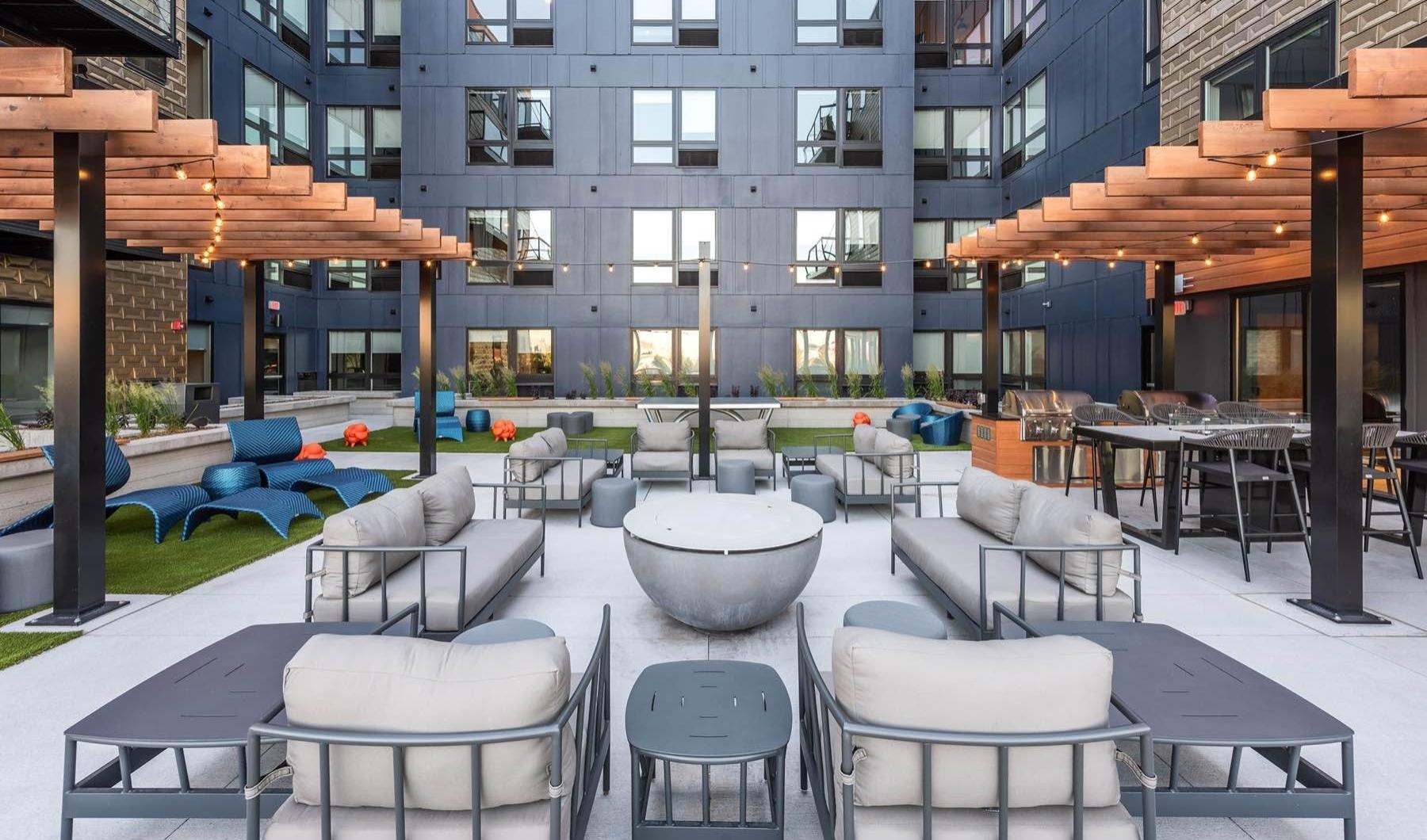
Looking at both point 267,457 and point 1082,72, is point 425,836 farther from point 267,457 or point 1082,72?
point 1082,72

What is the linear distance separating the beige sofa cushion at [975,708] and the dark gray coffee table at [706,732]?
0.36 meters

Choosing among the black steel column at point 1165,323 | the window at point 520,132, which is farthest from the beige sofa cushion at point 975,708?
the window at point 520,132

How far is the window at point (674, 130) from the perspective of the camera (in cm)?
1717

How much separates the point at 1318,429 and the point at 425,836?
5313mm

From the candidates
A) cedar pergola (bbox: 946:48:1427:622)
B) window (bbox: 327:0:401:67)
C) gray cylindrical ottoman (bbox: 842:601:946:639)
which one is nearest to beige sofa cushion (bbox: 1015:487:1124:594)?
gray cylindrical ottoman (bbox: 842:601:946:639)

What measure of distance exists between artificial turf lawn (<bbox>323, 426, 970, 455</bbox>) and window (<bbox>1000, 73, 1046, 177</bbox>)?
29.2 feet

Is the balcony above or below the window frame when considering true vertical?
above

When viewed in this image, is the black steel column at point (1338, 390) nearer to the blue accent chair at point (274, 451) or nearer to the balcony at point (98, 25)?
the blue accent chair at point (274, 451)

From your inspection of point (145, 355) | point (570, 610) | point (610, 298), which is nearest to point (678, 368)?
point (610, 298)

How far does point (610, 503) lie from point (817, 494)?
195 centimetres

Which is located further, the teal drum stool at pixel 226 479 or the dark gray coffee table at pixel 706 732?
the teal drum stool at pixel 226 479

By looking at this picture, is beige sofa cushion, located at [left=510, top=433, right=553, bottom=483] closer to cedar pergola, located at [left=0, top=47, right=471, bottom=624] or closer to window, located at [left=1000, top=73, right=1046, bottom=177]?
cedar pergola, located at [left=0, top=47, right=471, bottom=624]

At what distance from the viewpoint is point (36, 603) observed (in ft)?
14.0

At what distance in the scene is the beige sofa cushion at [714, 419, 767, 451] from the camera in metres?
8.57
